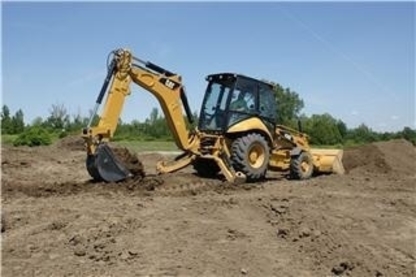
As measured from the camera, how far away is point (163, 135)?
2298 inches

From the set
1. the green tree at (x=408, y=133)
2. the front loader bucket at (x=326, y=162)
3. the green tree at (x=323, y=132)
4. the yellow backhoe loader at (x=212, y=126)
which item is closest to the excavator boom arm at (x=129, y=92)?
the yellow backhoe loader at (x=212, y=126)

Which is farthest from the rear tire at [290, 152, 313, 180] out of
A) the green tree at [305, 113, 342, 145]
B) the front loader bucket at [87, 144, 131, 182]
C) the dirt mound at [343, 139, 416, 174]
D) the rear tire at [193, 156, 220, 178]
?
the green tree at [305, 113, 342, 145]

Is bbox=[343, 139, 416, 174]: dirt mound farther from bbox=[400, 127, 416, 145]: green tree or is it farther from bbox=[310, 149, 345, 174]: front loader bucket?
bbox=[400, 127, 416, 145]: green tree

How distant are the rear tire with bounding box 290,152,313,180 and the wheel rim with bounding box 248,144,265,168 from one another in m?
1.41

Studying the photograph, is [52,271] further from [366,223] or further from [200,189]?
[200,189]

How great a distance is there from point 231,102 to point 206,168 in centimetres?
161

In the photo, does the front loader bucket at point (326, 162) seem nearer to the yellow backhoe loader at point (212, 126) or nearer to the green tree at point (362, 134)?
the yellow backhoe loader at point (212, 126)

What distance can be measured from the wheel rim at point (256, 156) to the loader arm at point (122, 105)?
1362 mm

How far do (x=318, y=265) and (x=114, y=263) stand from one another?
214 cm

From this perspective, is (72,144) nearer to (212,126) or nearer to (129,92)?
(212,126)

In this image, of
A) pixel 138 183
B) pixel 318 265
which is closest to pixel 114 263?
pixel 318 265

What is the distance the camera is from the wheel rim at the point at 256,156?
13361 mm

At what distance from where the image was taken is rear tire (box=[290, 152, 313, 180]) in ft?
48.1

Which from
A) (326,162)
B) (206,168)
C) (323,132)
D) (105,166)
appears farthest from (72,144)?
(323,132)
